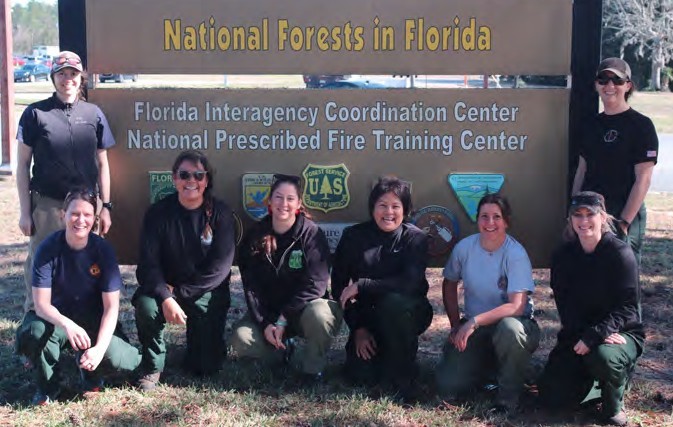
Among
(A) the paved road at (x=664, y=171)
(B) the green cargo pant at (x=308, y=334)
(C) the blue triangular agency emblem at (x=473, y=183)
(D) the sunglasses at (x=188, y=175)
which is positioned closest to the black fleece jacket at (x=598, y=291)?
(C) the blue triangular agency emblem at (x=473, y=183)

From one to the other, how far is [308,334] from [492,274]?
1088mm

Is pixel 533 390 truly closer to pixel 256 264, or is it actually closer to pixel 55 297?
pixel 256 264

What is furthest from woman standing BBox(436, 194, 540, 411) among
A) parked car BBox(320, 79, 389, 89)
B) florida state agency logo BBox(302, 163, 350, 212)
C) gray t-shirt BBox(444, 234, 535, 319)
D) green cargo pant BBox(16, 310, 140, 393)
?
green cargo pant BBox(16, 310, 140, 393)

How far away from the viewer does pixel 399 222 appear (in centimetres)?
491

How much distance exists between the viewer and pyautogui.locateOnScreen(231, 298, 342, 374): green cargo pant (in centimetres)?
483

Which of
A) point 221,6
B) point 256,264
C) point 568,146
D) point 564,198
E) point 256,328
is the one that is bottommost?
point 256,328

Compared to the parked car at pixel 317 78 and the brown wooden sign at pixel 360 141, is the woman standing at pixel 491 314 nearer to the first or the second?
the brown wooden sign at pixel 360 141

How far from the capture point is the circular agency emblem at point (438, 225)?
221 inches

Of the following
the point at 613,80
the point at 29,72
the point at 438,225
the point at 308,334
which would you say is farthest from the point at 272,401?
the point at 29,72

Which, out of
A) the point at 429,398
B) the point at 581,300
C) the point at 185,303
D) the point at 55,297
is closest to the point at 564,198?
the point at 581,300

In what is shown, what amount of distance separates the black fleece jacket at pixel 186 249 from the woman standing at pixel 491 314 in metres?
1.32

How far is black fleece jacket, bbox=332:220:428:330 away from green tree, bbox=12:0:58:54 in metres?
99.5

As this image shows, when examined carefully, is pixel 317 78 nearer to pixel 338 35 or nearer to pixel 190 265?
pixel 338 35

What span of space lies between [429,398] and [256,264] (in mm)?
1255
